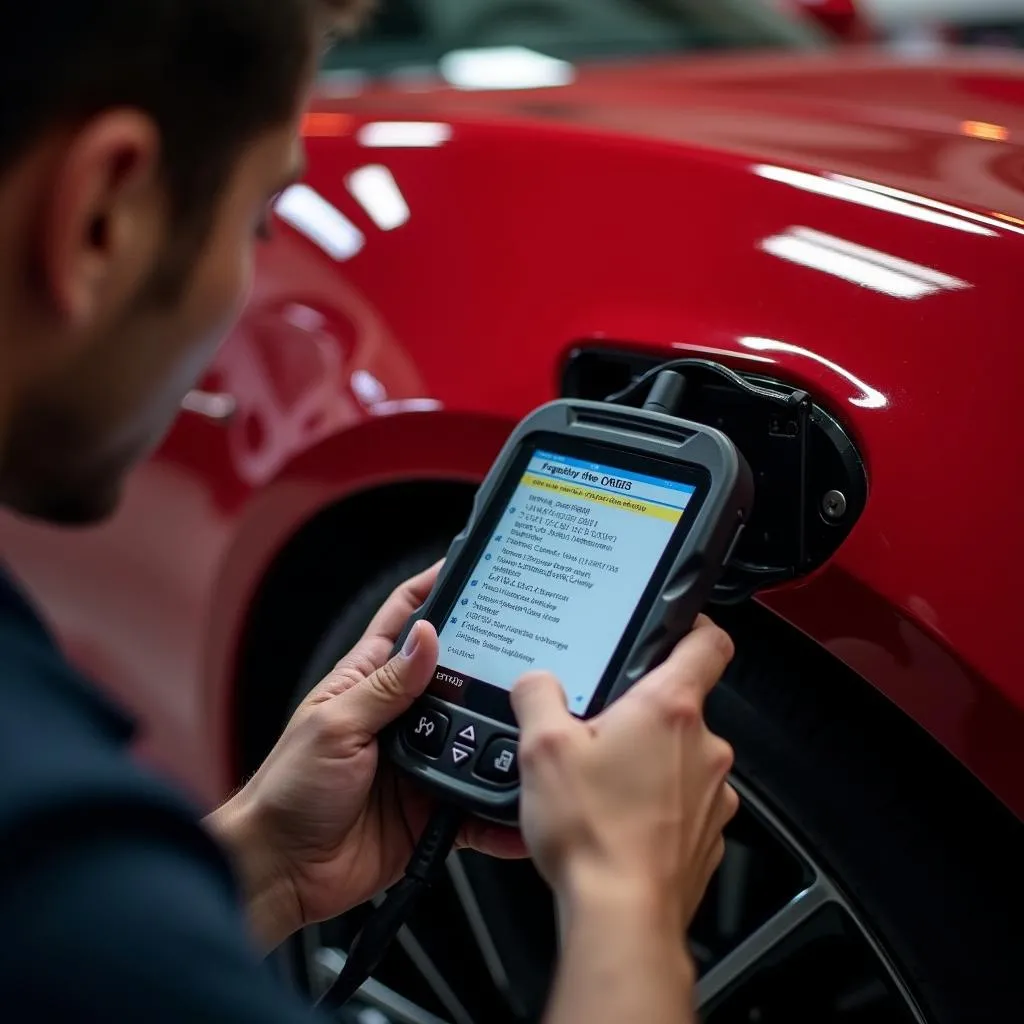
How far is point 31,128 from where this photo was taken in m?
0.49

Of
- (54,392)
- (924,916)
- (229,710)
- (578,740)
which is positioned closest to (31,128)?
(54,392)

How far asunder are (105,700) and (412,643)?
9.7 inches

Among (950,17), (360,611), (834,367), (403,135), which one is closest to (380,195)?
(403,135)

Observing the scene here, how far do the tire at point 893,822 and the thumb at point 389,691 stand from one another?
17cm

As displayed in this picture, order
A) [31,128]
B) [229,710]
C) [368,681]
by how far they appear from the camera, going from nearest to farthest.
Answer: [31,128] < [368,681] < [229,710]

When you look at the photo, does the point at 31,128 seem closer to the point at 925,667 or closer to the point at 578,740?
the point at 578,740

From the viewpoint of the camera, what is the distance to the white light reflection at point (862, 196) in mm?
708

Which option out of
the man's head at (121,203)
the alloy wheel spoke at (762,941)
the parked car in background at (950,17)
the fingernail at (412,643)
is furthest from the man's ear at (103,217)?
the parked car in background at (950,17)

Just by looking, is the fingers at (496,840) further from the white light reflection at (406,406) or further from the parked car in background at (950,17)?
the parked car in background at (950,17)

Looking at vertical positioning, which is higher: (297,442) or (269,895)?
(297,442)

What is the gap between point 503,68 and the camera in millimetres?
1406

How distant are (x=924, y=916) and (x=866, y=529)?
0.20 meters

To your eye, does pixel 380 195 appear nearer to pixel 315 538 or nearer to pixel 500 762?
pixel 315 538

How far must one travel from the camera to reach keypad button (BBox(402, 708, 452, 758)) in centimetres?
73
